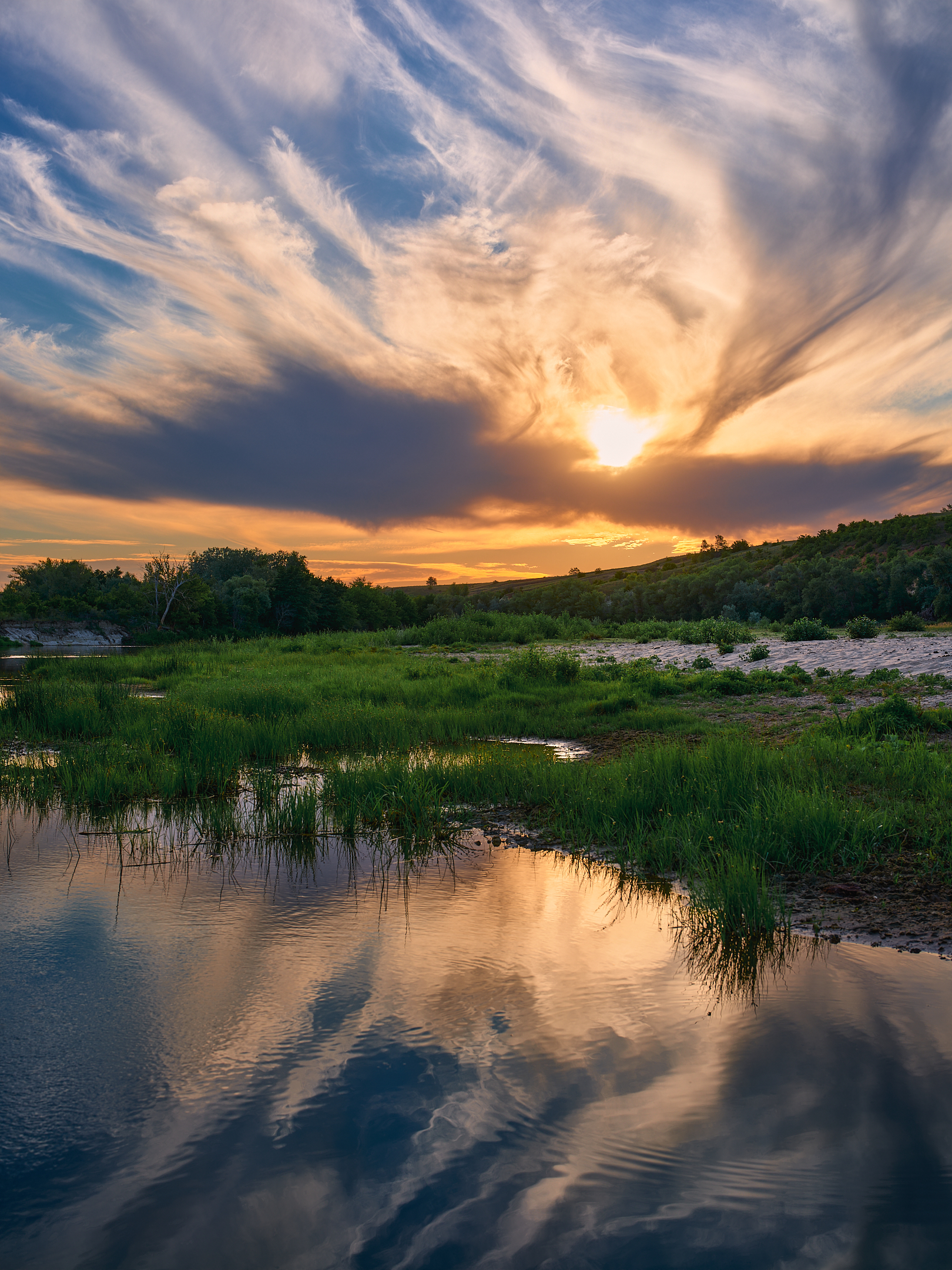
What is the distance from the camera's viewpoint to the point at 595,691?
16.5 metres

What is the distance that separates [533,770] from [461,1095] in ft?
19.4

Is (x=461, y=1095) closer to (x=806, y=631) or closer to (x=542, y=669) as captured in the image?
(x=542, y=669)

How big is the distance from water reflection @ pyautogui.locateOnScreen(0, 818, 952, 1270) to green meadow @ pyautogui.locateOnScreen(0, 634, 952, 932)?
122 cm

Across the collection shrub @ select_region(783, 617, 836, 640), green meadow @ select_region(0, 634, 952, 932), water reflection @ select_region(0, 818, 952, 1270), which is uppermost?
shrub @ select_region(783, 617, 836, 640)

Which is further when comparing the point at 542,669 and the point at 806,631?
the point at 806,631

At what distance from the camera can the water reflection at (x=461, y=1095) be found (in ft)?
9.10

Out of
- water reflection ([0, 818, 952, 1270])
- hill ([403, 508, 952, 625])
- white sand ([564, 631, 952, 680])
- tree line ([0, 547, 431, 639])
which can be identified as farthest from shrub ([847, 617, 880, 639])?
tree line ([0, 547, 431, 639])

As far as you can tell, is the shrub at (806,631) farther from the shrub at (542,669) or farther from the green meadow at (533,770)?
the shrub at (542,669)

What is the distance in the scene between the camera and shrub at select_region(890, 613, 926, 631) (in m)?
26.9

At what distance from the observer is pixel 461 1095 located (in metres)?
3.51

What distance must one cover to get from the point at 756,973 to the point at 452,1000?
2032 millimetres

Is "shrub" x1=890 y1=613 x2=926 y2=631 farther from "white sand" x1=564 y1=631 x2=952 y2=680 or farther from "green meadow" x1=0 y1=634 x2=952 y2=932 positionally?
"green meadow" x1=0 y1=634 x2=952 y2=932

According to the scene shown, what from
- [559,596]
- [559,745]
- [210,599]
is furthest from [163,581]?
[559,745]

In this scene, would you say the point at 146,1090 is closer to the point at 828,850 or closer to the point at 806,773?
the point at 828,850
